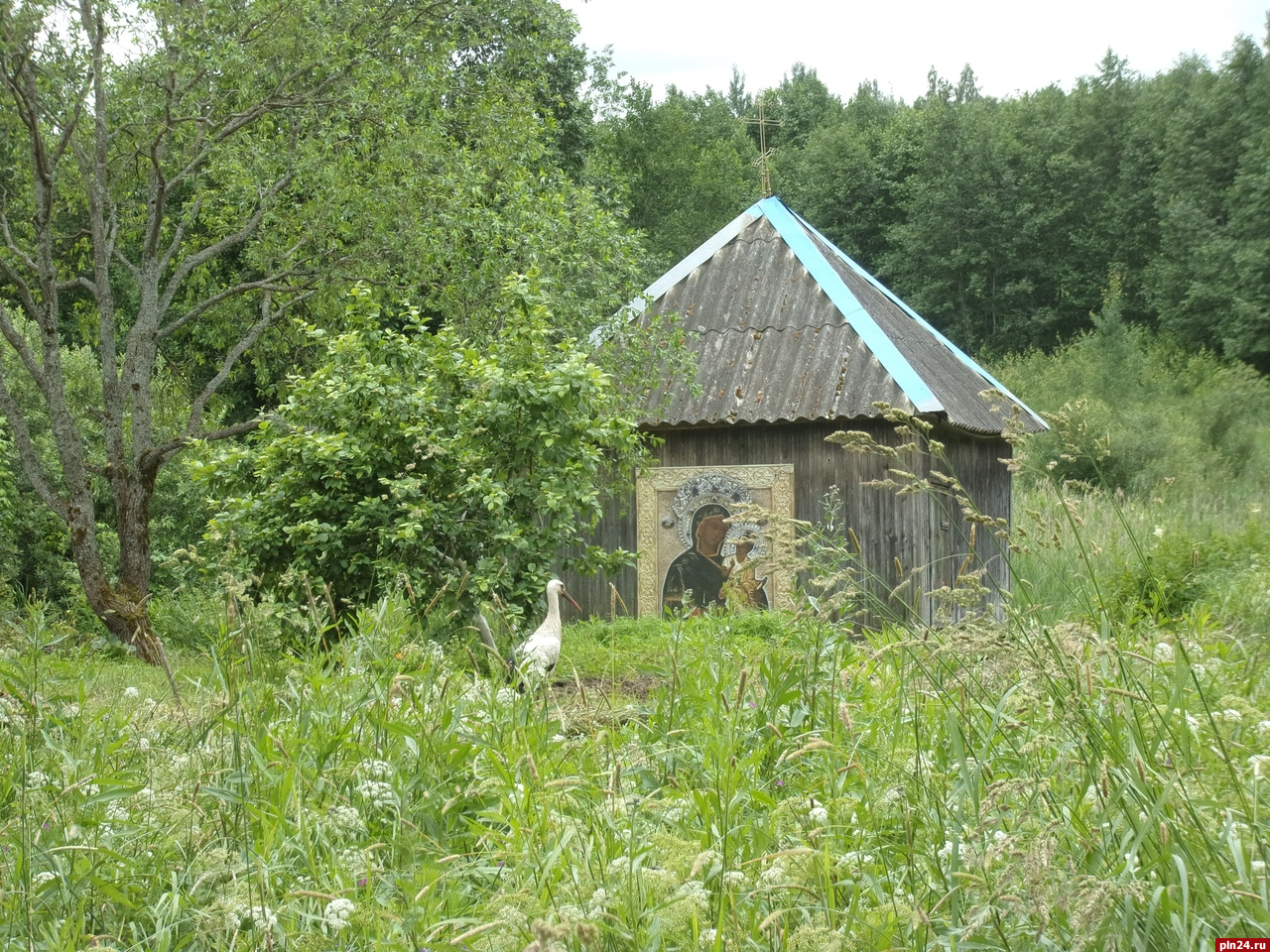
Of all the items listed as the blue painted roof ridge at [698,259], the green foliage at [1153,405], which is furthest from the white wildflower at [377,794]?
the green foliage at [1153,405]

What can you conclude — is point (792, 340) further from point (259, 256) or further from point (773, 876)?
point (773, 876)

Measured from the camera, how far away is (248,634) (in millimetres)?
3053

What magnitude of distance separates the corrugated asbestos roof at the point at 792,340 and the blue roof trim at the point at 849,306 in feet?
0.04

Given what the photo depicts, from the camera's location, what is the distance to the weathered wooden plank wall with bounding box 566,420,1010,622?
36.2 ft

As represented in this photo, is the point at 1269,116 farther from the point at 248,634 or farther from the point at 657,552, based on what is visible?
the point at 248,634

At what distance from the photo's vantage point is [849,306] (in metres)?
12.0


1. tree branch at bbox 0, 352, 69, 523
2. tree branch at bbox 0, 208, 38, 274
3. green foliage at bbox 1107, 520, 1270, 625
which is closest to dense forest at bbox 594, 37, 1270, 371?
tree branch at bbox 0, 208, 38, 274

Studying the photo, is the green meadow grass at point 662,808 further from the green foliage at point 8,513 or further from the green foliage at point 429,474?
the green foliage at point 8,513

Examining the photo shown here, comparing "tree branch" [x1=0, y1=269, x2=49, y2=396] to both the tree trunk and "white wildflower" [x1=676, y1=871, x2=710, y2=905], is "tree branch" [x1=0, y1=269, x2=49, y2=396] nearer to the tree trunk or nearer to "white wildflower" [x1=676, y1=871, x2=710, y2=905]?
the tree trunk

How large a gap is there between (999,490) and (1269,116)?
2503cm

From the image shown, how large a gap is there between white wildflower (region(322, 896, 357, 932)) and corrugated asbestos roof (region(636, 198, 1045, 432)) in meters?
8.70

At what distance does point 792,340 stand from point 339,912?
10.3m

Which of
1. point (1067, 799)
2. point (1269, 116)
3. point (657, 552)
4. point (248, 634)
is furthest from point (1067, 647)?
point (1269, 116)

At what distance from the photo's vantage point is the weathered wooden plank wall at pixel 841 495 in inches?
434
